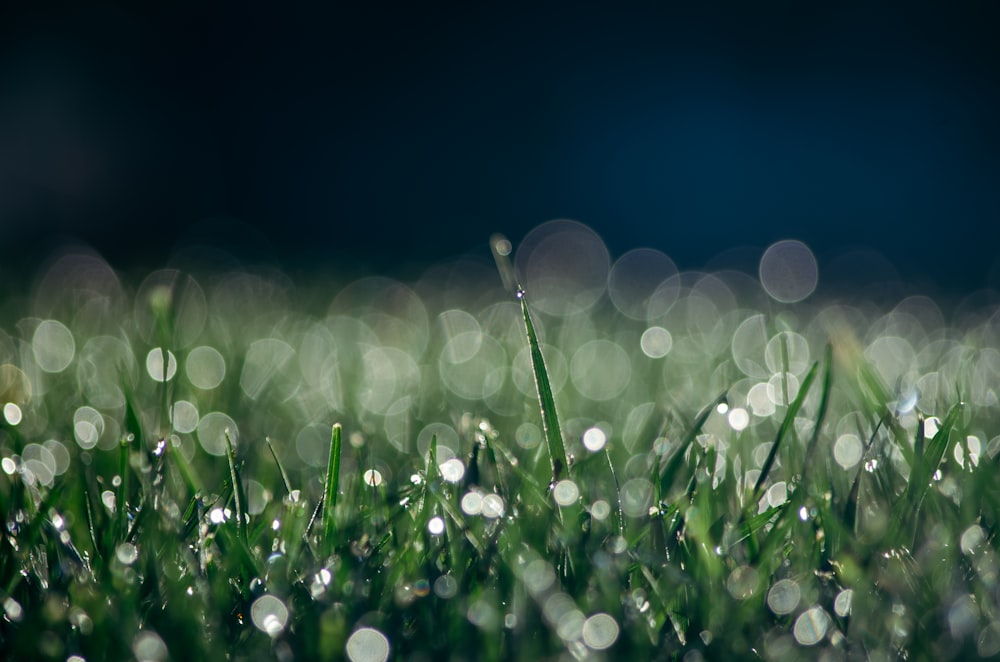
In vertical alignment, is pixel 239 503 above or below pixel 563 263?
above

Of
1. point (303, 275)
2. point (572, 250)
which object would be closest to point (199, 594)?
point (303, 275)

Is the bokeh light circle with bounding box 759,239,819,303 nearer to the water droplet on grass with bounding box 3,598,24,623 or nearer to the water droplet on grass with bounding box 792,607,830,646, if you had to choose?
the water droplet on grass with bounding box 792,607,830,646

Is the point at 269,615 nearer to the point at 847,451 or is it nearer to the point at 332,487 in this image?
the point at 332,487

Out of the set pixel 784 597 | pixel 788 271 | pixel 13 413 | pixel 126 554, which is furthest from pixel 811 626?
pixel 788 271

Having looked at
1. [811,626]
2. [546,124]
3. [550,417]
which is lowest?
[811,626]

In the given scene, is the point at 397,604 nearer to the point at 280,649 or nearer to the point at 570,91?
the point at 280,649

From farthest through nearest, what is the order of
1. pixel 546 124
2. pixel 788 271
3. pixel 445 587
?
pixel 546 124, pixel 788 271, pixel 445 587
